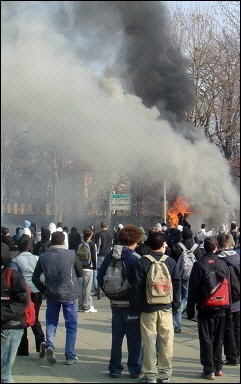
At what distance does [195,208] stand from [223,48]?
625 centimetres

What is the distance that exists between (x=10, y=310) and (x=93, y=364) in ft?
6.29

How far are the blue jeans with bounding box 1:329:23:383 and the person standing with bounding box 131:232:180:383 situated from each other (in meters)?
1.23

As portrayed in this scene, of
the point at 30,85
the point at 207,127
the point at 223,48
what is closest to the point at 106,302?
the point at 30,85

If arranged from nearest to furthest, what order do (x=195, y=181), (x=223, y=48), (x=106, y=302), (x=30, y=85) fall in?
1. (x=30, y=85)
2. (x=106, y=302)
3. (x=195, y=181)
4. (x=223, y=48)

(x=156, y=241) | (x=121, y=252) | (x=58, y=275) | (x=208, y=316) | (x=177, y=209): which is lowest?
(x=208, y=316)

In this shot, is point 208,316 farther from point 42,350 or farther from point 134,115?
point 134,115

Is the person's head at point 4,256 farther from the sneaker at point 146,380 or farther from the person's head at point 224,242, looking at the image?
the person's head at point 224,242

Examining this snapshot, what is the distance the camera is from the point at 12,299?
5.50 meters

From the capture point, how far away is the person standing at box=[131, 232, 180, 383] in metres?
6.05

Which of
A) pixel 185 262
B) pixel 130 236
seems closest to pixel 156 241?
pixel 130 236

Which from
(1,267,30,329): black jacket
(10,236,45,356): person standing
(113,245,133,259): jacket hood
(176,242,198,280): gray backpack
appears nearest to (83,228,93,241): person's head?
(176,242,198,280): gray backpack

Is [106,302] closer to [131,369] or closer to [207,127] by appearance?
[131,369]

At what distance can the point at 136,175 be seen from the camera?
74.4ft

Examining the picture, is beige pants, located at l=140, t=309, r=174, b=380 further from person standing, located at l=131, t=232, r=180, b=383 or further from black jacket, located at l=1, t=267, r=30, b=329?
black jacket, located at l=1, t=267, r=30, b=329
